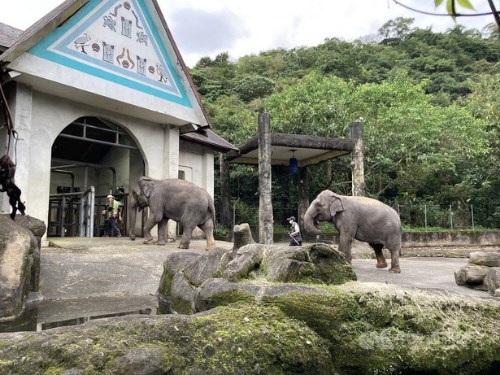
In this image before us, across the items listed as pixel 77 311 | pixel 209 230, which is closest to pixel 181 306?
pixel 77 311

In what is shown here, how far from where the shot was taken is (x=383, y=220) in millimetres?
8883

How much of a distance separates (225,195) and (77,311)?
14269 mm

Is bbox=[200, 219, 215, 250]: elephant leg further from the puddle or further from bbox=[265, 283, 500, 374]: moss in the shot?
bbox=[265, 283, 500, 374]: moss

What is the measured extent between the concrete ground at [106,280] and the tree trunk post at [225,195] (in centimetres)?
950

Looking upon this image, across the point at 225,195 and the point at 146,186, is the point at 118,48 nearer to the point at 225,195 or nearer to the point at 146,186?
the point at 146,186

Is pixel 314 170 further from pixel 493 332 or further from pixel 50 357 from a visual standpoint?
pixel 50 357

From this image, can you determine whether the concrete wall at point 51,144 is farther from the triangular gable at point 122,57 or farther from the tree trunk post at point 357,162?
the tree trunk post at point 357,162

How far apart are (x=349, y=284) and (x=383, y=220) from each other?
499 cm

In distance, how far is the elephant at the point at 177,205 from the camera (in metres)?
11.5

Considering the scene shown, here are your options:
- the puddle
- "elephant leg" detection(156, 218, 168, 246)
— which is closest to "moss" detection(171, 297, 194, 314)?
the puddle

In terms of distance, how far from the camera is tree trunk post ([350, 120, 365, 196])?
52.2ft

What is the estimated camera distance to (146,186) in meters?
12.0

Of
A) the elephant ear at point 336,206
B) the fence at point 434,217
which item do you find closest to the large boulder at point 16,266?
the elephant ear at point 336,206

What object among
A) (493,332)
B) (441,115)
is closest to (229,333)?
(493,332)
